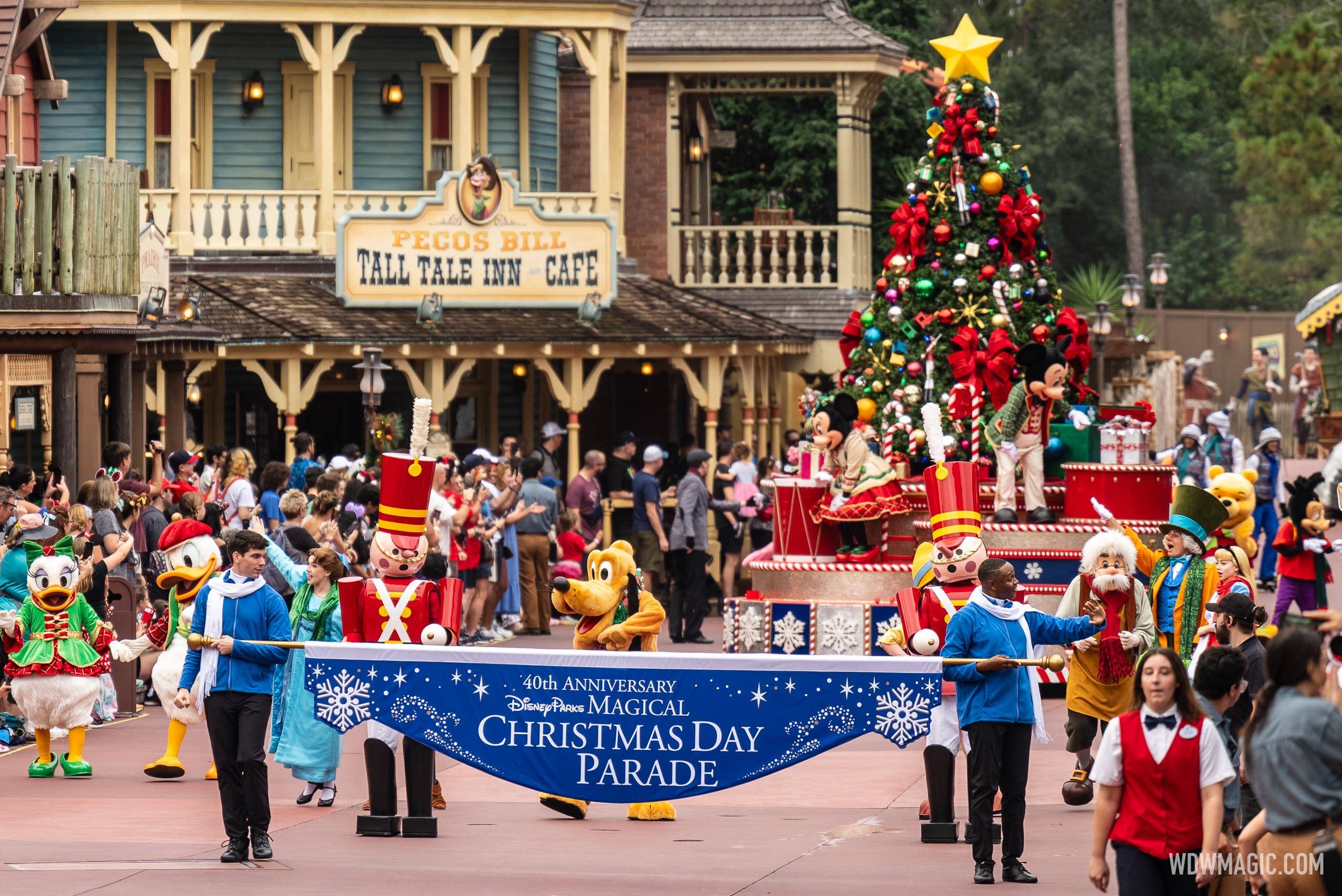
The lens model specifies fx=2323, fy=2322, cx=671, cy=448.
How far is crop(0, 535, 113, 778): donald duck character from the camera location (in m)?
13.5

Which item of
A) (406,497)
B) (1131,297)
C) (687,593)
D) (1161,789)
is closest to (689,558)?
(687,593)

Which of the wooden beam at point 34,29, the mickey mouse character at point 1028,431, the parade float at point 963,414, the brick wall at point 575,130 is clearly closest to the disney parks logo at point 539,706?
the parade float at point 963,414

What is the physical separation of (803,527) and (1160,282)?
22.2 meters

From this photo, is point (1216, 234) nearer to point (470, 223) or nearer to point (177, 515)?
point (470, 223)

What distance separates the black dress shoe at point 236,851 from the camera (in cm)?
1062

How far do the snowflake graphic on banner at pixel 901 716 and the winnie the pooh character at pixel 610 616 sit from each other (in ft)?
6.12

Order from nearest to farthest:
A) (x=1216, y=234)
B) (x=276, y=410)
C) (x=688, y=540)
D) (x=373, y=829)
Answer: (x=373, y=829), (x=688, y=540), (x=276, y=410), (x=1216, y=234)

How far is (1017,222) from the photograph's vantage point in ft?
63.4

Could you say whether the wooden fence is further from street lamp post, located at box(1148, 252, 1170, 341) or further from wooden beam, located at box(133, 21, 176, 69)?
street lamp post, located at box(1148, 252, 1170, 341)

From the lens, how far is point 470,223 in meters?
26.5

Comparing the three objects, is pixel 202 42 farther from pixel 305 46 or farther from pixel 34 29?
pixel 34 29

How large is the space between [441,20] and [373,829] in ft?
56.8

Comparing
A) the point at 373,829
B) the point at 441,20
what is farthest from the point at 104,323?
the point at 441,20

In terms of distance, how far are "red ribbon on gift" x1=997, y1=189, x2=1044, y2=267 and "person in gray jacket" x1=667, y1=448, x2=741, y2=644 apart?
3.51 m
